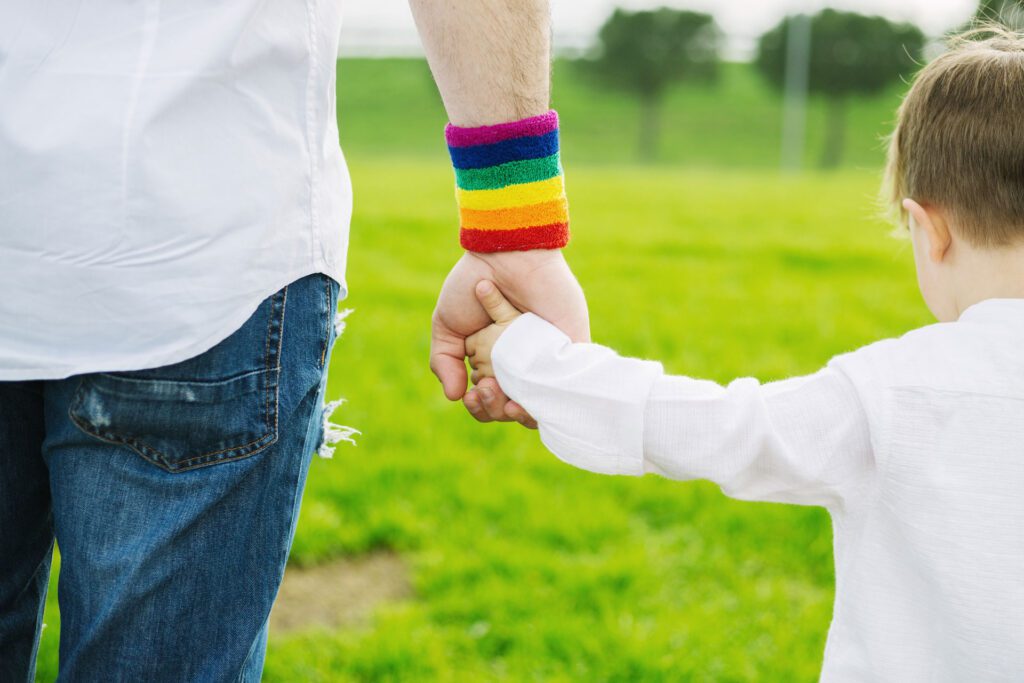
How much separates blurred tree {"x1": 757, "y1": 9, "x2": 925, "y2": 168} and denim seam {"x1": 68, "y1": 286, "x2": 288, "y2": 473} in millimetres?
29670

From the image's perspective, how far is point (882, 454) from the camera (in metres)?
1.36

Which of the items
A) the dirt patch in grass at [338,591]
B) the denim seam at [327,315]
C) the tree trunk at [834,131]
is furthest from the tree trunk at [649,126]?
the denim seam at [327,315]

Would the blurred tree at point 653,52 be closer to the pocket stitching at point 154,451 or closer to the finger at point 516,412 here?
the finger at point 516,412

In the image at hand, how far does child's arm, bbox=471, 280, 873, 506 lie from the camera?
1417 mm

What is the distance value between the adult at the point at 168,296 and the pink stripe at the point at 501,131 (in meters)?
0.12

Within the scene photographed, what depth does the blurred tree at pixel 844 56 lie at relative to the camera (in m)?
29.4

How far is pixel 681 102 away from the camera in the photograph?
3198 centimetres

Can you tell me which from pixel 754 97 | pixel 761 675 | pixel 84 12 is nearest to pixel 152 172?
pixel 84 12

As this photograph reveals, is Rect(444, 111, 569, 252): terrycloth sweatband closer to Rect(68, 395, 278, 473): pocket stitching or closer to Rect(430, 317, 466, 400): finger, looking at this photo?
Rect(430, 317, 466, 400): finger

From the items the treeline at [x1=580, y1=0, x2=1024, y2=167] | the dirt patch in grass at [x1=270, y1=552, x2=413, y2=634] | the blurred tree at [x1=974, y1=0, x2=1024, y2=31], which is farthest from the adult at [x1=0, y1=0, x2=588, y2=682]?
the treeline at [x1=580, y1=0, x2=1024, y2=167]

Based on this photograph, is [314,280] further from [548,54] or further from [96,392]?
[548,54]

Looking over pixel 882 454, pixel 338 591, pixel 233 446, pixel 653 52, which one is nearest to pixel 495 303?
pixel 233 446

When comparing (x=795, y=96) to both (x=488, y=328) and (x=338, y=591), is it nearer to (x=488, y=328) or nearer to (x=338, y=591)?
(x=338, y=591)

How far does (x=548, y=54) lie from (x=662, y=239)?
674 cm
